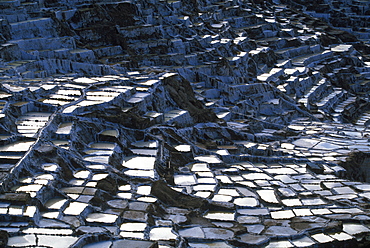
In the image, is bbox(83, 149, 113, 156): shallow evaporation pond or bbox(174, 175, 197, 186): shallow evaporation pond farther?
bbox(174, 175, 197, 186): shallow evaporation pond

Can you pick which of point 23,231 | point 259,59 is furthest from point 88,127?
point 259,59

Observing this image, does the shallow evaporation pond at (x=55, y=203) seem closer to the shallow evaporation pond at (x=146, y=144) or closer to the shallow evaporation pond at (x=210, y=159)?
the shallow evaporation pond at (x=146, y=144)

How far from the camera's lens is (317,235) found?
8.27 m

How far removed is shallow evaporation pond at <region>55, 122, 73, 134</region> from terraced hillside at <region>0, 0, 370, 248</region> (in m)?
0.05

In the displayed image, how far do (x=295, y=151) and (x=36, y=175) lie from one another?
664cm

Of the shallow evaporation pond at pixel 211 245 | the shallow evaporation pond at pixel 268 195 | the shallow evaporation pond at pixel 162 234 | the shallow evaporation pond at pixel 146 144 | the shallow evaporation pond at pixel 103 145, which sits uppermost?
the shallow evaporation pond at pixel 103 145

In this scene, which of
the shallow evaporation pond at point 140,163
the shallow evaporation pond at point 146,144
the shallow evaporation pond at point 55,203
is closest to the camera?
the shallow evaporation pond at point 55,203

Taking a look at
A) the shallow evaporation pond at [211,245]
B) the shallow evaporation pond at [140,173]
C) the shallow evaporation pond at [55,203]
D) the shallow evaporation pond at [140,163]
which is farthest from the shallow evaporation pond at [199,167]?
the shallow evaporation pond at [55,203]

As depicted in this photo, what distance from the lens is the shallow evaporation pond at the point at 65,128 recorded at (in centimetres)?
979

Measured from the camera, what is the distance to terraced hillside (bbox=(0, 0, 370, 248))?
25.9 ft

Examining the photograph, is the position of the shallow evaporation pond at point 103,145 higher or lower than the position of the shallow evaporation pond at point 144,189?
higher

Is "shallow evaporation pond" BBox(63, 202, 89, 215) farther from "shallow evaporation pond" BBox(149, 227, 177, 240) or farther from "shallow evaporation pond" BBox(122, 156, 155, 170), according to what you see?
"shallow evaporation pond" BBox(122, 156, 155, 170)

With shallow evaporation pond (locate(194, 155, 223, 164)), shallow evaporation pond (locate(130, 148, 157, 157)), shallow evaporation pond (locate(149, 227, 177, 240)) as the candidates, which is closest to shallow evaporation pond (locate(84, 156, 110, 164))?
shallow evaporation pond (locate(130, 148, 157, 157))

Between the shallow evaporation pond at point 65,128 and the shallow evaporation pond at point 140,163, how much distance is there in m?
1.16
